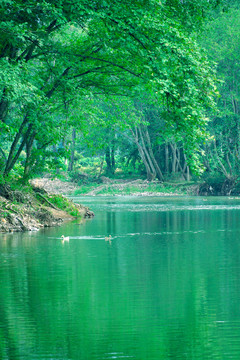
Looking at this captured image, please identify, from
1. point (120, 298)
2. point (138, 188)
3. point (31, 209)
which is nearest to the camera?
point (120, 298)

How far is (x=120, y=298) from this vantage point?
428 inches

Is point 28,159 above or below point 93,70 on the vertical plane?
below

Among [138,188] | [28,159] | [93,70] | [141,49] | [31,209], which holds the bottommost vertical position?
[31,209]

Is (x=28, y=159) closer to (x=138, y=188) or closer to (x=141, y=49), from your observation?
(x=141, y=49)

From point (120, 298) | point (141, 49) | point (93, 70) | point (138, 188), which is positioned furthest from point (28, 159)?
point (138, 188)

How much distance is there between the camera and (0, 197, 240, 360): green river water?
787 centimetres

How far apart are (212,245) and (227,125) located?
1538 inches

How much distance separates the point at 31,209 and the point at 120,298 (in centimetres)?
1500

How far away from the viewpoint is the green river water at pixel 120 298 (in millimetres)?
7867

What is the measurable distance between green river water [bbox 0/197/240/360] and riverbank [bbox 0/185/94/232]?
277 cm

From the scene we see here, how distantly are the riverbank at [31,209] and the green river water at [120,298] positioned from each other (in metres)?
2.77

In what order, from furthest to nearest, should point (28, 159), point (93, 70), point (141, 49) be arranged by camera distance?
1. point (28, 159)
2. point (93, 70)
3. point (141, 49)

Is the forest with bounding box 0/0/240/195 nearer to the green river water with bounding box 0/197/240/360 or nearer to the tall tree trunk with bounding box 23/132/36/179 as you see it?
the tall tree trunk with bounding box 23/132/36/179

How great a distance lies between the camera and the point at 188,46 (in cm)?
1747
